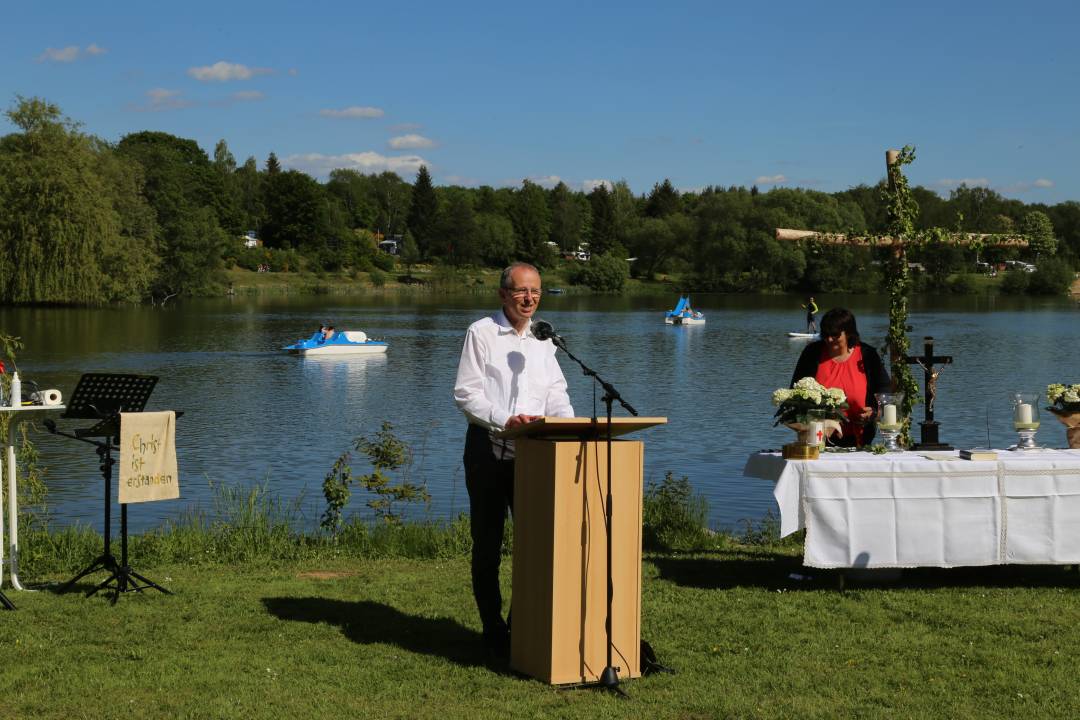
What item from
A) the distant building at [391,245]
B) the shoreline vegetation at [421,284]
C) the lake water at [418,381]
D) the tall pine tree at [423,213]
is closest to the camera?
the lake water at [418,381]

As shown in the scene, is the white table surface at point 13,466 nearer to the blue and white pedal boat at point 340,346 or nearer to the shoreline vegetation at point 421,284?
the blue and white pedal boat at point 340,346

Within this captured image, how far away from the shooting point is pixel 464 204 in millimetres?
151500

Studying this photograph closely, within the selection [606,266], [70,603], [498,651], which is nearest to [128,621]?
[70,603]

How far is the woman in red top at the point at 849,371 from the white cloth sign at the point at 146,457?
14.8 feet

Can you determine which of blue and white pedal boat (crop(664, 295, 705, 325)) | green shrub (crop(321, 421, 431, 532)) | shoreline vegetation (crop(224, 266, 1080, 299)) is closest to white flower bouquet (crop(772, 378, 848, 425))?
green shrub (crop(321, 421, 431, 532))

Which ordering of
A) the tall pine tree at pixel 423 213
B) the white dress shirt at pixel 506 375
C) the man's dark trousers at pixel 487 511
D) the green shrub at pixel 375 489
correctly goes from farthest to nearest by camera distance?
the tall pine tree at pixel 423 213, the green shrub at pixel 375 489, the man's dark trousers at pixel 487 511, the white dress shirt at pixel 506 375

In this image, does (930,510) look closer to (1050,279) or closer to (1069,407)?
(1069,407)

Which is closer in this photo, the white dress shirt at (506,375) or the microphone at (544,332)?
the microphone at (544,332)

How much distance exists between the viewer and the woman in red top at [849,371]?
9570 millimetres

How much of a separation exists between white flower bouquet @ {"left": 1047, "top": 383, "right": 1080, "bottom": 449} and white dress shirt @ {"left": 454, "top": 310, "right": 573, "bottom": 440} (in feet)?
14.1

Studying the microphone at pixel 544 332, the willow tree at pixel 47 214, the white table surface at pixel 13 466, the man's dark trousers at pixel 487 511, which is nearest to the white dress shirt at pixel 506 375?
the man's dark trousers at pixel 487 511

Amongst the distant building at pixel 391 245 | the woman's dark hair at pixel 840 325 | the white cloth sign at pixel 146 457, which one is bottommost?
the white cloth sign at pixel 146 457

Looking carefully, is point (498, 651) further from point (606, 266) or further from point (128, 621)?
point (606, 266)

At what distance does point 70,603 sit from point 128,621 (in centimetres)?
67
